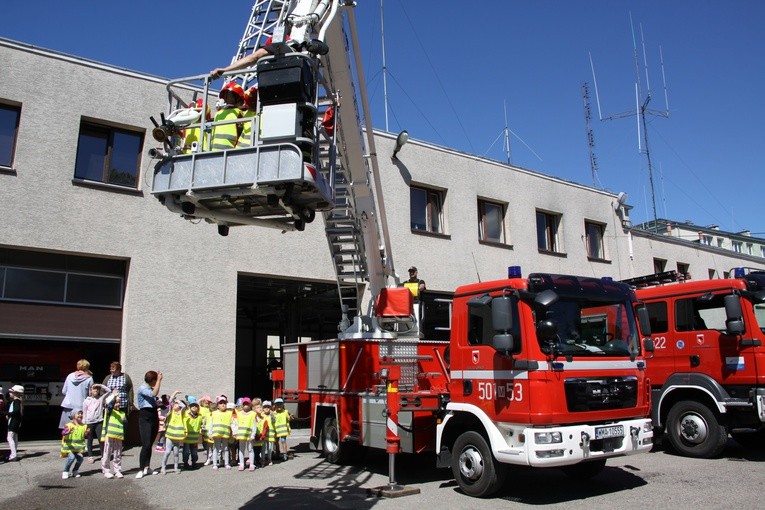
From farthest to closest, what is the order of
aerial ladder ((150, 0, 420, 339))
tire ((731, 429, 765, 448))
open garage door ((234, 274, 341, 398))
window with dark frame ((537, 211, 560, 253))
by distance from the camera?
window with dark frame ((537, 211, 560, 253)), open garage door ((234, 274, 341, 398)), tire ((731, 429, 765, 448)), aerial ladder ((150, 0, 420, 339))

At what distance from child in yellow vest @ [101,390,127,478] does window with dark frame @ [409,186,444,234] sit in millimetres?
9147

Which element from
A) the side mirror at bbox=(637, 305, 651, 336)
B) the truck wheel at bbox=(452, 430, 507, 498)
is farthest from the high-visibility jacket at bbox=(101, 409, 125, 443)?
the side mirror at bbox=(637, 305, 651, 336)

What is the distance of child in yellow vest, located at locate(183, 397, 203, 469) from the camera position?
9305mm

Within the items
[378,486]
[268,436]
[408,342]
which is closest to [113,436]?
[268,436]

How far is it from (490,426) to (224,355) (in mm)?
7516

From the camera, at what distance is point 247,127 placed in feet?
18.9

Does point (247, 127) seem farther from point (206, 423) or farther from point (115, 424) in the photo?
point (206, 423)

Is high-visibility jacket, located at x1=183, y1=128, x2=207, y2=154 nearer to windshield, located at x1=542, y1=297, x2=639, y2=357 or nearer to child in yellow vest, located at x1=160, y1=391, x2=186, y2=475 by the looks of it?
windshield, located at x1=542, y1=297, x2=639, y2=357

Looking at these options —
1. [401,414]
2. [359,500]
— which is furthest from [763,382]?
[359,500]

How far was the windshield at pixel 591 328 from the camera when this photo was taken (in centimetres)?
675

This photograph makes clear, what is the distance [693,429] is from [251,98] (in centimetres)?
806

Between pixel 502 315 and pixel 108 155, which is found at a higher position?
pixel 108 155

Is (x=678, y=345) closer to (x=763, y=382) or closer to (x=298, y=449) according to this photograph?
(x=763, y=382)

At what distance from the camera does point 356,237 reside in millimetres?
9992
